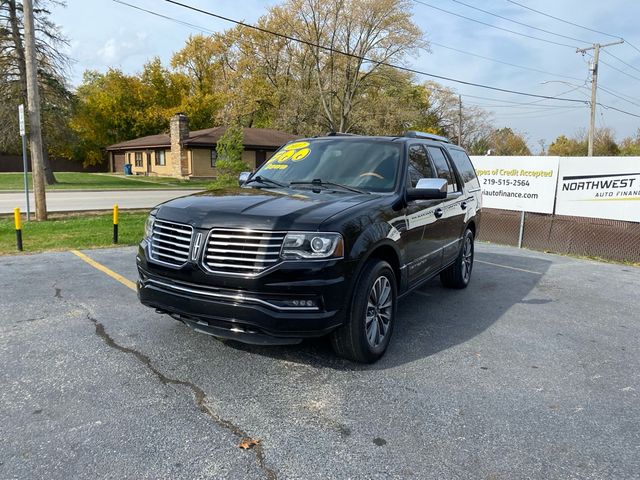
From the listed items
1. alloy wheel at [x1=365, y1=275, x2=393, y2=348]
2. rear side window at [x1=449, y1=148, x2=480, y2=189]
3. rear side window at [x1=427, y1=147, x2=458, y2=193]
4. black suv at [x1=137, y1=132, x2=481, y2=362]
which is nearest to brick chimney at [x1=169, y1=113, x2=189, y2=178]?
rear side window at [x1=449, y1=148, x2=480, y2=189]

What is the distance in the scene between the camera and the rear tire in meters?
6.48

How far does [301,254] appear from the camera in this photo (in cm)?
337

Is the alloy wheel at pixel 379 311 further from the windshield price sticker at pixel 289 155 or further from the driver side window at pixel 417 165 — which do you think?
the windshield price sticker at pixel 289 155

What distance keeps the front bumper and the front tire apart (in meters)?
0.17

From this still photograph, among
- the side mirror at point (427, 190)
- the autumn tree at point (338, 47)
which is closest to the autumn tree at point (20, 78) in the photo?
the autumn tree at point (338, 47)

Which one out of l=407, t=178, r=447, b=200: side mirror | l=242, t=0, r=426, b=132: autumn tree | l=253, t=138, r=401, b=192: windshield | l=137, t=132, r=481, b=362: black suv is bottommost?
l=137, t=132, r=481, b=362: black suv

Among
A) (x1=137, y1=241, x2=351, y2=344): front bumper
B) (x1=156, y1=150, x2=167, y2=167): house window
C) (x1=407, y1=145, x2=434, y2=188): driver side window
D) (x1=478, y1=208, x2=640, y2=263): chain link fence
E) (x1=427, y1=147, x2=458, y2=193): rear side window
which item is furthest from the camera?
(x1=156, y1=150, x2=167, y2=167): house window

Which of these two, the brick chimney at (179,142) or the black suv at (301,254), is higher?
the brick chimney at (179,142)

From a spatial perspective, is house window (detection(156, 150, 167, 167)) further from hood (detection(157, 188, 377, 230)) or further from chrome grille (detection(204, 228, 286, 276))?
chrome grille (detection(204, 228, 286, 276))

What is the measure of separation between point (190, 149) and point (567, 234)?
33.3 metres

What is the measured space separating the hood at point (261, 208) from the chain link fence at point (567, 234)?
7563 mm

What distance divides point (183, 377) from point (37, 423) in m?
0.97

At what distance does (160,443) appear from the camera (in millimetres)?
2797

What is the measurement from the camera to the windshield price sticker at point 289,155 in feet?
17.0
